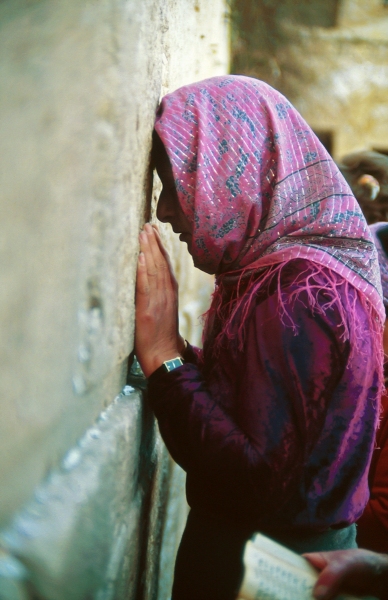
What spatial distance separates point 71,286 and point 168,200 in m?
0.44

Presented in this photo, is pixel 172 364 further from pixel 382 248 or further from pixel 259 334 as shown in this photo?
pixel 382 248

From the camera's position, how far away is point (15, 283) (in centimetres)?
46

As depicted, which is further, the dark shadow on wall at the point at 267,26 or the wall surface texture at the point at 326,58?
the wall surface texture at the point at 326,58

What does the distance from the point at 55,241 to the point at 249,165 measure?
18.2 inches

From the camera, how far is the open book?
2.27 feet

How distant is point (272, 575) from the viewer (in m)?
0.70

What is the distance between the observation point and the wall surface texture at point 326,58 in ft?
9.12

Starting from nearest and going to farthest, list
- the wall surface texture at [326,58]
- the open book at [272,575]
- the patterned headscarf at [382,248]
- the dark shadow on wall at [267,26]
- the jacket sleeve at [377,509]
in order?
the open book at [272,575] < the jacket sleeve at [377,509] < the patterned headscarf at [382,248] < the dark shadow on wall at [267,26] < the wall surface texture at [326,58]

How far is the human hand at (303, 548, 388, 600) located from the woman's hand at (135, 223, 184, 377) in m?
0.45

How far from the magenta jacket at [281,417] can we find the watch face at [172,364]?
0.05 ft

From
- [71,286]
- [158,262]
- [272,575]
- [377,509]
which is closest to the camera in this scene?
[71,286]

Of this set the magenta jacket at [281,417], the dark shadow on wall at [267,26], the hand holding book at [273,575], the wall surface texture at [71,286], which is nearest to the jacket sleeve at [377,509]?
the magenta jacket at [281,417]

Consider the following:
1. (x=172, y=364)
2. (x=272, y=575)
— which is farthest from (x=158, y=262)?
(x=272, y=575)

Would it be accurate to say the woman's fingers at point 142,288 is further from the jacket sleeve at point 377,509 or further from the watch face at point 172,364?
the jacket sleeve at point 377,509
